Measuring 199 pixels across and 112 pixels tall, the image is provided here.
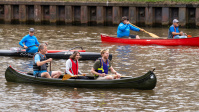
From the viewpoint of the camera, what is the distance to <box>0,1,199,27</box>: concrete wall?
31.0m

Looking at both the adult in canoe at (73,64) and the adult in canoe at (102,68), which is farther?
the adult in canoe at (73,64)

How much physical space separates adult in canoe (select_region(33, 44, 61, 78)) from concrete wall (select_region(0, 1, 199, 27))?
61.9 ft

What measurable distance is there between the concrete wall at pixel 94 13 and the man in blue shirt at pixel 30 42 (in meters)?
14.2

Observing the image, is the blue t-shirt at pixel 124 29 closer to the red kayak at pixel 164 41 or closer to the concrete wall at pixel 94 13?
the red kayak at pixel 164 41

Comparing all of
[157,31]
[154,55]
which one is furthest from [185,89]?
[157,31]

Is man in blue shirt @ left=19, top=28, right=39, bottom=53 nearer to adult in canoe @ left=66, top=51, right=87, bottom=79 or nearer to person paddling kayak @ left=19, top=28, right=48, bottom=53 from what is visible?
person paddling kayak @ left=19, top=28, right=48, bottom=53

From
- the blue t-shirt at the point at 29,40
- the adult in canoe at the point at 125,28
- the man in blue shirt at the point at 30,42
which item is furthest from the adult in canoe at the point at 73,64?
the adult in canoe at the point at 125,28

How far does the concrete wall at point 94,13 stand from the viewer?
102ft

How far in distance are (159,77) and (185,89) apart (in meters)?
1.86

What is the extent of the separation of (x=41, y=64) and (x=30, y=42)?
19.2ft

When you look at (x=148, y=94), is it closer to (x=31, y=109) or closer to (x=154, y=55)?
(x=31, y=109)

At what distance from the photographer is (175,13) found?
31.4 m

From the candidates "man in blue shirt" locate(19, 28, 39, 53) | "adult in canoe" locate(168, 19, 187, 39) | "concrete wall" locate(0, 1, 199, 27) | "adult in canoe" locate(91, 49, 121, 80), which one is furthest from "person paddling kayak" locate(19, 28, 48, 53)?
"concrete wall" locate(0, 1, 199, 27)

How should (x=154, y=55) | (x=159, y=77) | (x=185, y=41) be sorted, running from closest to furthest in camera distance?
(x=159, y=77)
(x=154, y=55)
(x=185, y=41)
